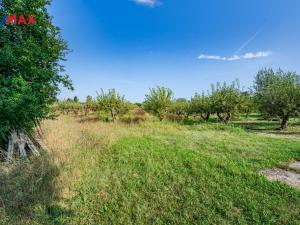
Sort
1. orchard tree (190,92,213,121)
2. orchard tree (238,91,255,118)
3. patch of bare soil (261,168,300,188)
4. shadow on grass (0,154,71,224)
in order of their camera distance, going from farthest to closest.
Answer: orchard tree (190,92,213,121) → orchard tree (238,91,255,118) → patch of bare soil (261,168,300,188) → shadow on grass (0,154,71,224)

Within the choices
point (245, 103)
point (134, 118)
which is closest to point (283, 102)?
point (245, 103)

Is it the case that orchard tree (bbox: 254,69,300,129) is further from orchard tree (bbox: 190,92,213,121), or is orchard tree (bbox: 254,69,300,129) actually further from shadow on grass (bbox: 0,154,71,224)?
shadow on grass (bbox: 0,154,71,224)

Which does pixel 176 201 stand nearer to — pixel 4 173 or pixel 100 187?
pixel 100 187

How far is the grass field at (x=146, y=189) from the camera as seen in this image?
10.5ft

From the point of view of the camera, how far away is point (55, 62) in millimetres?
6793

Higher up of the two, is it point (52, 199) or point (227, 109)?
point (227, 109)

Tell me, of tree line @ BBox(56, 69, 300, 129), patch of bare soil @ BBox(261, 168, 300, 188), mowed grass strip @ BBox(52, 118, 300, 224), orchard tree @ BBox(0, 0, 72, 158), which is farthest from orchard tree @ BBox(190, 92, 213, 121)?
orchard tree @ BBox(0, 0, 72, 158)

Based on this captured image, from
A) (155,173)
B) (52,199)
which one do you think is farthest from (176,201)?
(52,199)

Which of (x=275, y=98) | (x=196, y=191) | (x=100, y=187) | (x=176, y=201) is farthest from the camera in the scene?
(x=275, y=98)

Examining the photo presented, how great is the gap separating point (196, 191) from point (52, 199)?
116 inches

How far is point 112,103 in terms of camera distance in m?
16.7
